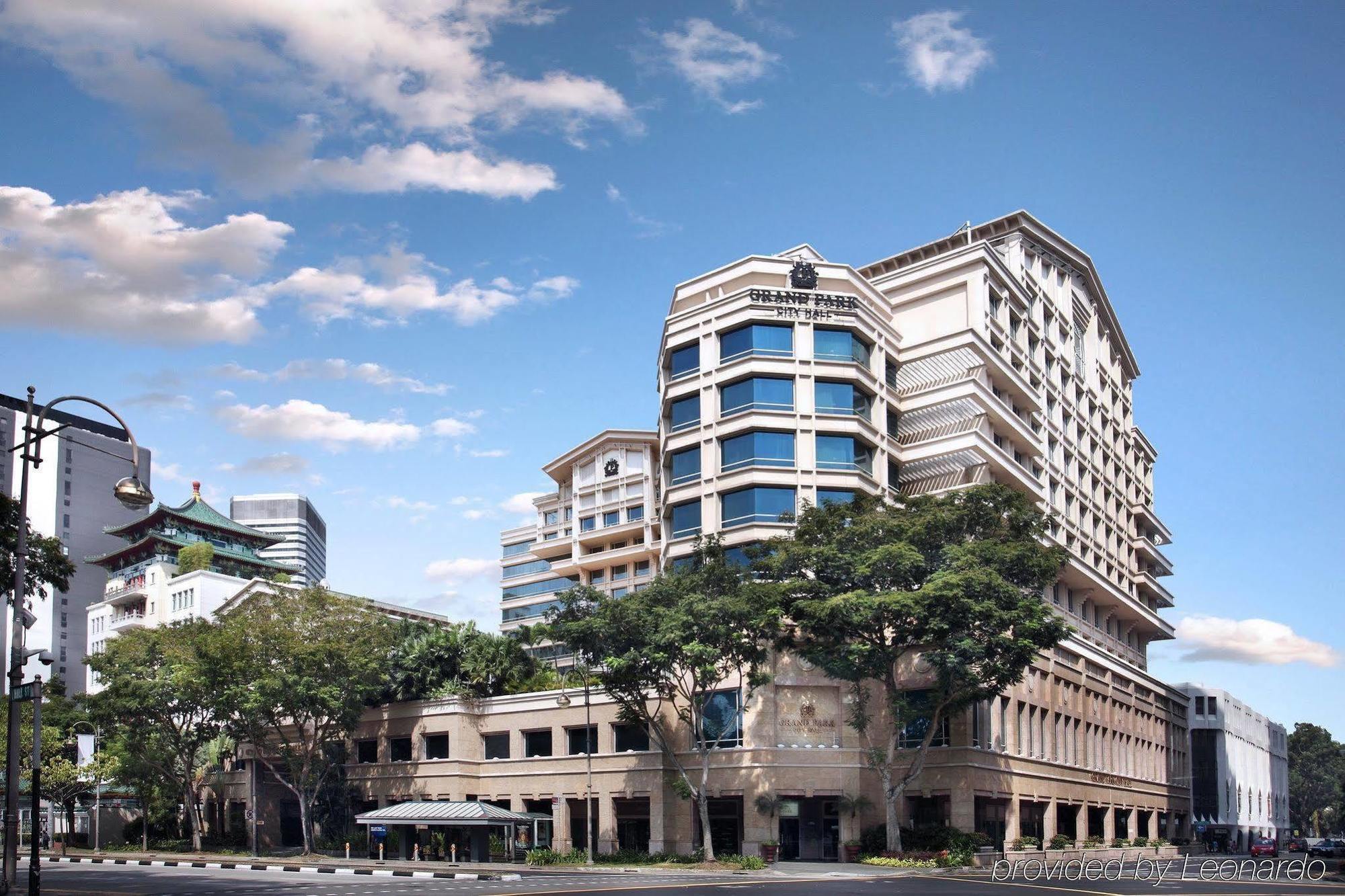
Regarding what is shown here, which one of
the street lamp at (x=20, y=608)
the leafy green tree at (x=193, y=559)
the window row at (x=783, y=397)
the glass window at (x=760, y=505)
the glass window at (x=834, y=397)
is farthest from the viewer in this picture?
the leafy green tree at (x=193, y=559)

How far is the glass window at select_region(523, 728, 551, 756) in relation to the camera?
7125cm

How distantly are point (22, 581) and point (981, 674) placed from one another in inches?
1544

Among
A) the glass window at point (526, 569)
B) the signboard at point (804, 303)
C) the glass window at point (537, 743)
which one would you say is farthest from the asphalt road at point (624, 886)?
the glass window at point (526, 569)

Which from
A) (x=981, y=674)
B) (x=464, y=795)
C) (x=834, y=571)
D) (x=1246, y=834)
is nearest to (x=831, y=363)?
(x=834, y=571)

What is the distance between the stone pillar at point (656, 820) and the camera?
63.9 meters

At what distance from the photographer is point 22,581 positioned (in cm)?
2777

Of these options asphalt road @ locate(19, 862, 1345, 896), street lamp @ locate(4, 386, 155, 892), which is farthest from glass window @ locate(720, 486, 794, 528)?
street lamp @ locate(4, 386, 155, 892)

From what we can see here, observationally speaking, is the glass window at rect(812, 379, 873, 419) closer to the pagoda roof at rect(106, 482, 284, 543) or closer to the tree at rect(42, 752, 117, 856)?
the tree at rect(42, 752, 117, 856)

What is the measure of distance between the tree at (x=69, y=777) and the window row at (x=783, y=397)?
41.1 meters

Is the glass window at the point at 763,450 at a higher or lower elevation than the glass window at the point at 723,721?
higher

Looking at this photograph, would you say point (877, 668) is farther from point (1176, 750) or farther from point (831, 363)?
point (1176, 750)

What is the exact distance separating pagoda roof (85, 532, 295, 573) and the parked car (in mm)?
88815

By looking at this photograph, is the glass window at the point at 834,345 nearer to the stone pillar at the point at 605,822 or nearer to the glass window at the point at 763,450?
Answer: the glass window at the point at 763,450

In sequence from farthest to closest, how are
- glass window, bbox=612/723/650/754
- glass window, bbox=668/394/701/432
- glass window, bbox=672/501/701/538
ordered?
glass window, bbox=668/394/701/432 → glass window, bbox=672/501/701/538 → glass window, bbox=612/723/650/754
